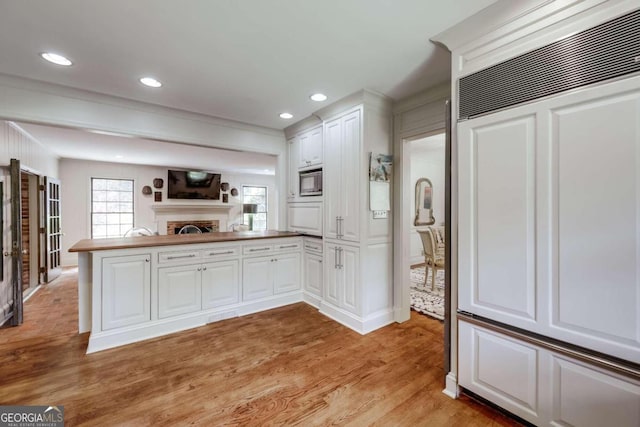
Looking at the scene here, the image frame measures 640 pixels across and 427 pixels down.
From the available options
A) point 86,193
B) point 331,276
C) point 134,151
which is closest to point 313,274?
point 331,276

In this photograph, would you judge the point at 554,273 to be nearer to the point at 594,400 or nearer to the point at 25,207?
the point at 594,400

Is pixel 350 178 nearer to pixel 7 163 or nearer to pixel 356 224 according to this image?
pixel 356 224

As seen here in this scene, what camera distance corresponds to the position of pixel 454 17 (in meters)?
1.75

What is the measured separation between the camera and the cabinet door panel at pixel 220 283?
125 inches

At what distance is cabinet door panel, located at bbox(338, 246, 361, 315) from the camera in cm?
300

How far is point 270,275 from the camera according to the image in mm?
3652

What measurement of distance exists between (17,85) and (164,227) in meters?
5.58

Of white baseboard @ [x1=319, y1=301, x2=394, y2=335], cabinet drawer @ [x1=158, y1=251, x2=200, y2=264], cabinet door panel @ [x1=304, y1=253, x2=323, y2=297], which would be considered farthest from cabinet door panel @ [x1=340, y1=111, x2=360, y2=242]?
cabinet drawer @ [x1=158, y1=251, x2=200, y2=264]

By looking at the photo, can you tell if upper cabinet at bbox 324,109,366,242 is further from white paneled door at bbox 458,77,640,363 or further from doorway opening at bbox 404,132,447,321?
doorway opening at bbox 404,132,447,321

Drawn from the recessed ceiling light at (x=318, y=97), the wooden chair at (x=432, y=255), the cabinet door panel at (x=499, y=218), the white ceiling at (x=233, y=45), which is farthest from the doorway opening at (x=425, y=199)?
the cabinet door panel at (x=499, y=218)

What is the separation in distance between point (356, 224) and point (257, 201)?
710 cm

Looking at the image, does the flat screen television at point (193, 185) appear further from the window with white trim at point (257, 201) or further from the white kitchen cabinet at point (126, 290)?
the white kitchen cabinet at point (126, 290)

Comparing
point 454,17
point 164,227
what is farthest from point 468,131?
point 164,227

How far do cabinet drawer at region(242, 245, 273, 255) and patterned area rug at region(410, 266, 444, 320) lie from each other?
205cm
